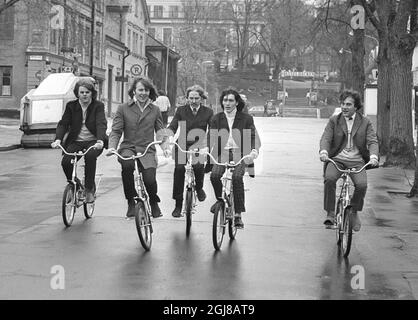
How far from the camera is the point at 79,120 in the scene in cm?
1033

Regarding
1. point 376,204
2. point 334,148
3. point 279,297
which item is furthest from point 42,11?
point 279,297

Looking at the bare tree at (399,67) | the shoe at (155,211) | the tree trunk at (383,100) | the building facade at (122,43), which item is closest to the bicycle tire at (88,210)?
the shoe at (155,211)

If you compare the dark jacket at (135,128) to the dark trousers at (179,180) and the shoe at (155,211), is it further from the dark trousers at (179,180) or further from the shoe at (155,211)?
the dark trousers at (179,180)

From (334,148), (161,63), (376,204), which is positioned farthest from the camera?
(161,63)

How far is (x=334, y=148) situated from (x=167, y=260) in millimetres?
2394

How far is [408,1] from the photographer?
18453 mm

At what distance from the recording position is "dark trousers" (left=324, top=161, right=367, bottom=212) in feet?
29.0

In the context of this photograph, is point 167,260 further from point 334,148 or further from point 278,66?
point 278,66

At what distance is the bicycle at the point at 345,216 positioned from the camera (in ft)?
27.5

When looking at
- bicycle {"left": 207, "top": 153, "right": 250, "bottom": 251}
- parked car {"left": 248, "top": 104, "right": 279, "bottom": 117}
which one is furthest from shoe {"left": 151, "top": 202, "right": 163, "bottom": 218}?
parked car {"left": 248, "top": 104, "right": 279, "bottom": 117}

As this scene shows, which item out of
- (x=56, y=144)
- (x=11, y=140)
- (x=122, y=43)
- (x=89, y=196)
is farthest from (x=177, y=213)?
(x=122, y=43)

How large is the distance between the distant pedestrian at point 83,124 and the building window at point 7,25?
36888 mm

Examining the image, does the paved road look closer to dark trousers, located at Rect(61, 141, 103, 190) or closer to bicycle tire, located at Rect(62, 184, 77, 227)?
bicycle tire, located at Rect(62, 184, 77, 227)

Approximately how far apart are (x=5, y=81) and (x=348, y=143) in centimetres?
3940
